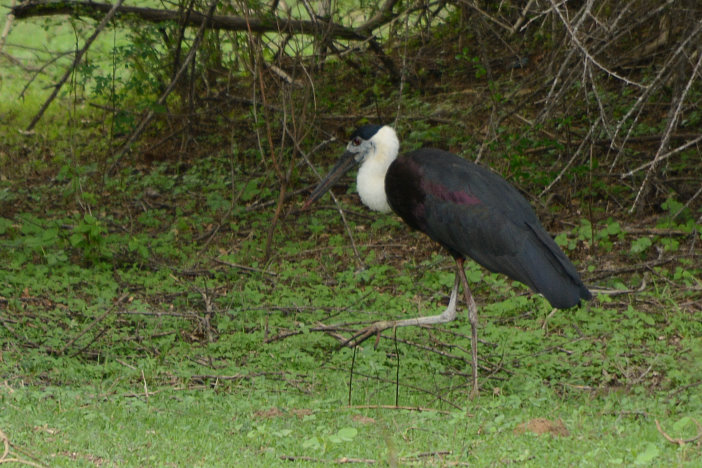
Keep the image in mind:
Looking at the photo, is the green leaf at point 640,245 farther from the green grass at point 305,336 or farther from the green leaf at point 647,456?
the green leaf at point 647,456

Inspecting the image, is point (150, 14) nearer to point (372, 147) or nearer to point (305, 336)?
point (372, 147)

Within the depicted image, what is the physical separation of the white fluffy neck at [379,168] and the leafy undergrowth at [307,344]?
2.75ft

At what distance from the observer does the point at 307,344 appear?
20.4ft

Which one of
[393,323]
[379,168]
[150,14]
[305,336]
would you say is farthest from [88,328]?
[150,14]

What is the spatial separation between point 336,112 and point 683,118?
377cm

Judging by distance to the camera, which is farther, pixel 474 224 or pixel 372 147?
pixel 372 147

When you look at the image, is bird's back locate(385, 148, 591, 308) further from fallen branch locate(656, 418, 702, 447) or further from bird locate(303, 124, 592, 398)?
fallen branch locate(656, 418, 702, 447)

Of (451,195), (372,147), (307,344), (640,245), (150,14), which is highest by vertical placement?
(150,14)

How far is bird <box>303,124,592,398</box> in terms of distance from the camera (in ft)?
18.0

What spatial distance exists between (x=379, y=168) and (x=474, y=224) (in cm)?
91

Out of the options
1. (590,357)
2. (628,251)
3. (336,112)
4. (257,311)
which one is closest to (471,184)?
(590,357)

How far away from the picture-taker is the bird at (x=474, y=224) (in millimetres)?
5488

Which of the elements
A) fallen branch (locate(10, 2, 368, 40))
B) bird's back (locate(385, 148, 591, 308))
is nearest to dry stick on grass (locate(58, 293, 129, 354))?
bird's back (locate(385, 148, 591, 308))

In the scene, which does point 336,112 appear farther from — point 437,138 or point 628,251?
point 628,251
